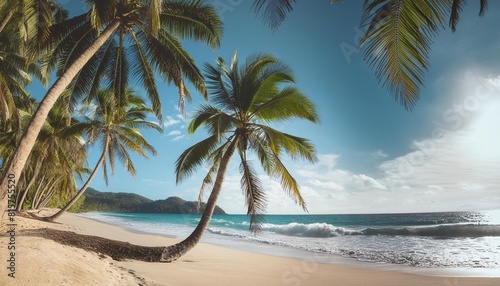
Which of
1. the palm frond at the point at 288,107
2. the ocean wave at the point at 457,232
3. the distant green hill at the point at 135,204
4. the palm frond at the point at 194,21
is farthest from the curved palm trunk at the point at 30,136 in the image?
the distant green hill at the point at 135,204

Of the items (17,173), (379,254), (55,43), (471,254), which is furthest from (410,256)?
(55,43)

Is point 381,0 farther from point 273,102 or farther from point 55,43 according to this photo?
point 55,43

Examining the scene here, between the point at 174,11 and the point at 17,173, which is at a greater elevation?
the point at 174,11

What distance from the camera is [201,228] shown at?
893 centimetres

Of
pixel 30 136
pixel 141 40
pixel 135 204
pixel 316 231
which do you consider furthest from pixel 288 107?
pixel 135 204

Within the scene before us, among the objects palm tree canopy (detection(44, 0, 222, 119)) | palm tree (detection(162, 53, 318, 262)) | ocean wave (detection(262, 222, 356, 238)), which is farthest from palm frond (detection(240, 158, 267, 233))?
ocean wave (detection(262, 222, 356, 238))

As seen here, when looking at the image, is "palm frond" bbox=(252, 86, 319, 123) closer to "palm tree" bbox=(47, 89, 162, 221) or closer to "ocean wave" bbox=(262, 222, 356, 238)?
"palm tree" bbox=(47, 89, 162, 221)

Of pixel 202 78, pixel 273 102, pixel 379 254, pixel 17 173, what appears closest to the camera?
pixel 17 173

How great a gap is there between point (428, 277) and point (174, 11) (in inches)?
418

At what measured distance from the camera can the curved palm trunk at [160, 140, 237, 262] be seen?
28.1 ft

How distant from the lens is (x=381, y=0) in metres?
3.14

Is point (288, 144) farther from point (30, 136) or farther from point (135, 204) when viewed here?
point (135, 204)

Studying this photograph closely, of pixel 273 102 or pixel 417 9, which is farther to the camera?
pixel 273 102

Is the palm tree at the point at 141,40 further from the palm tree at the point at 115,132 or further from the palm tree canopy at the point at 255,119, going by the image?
the palm tree at the point at 115,132
